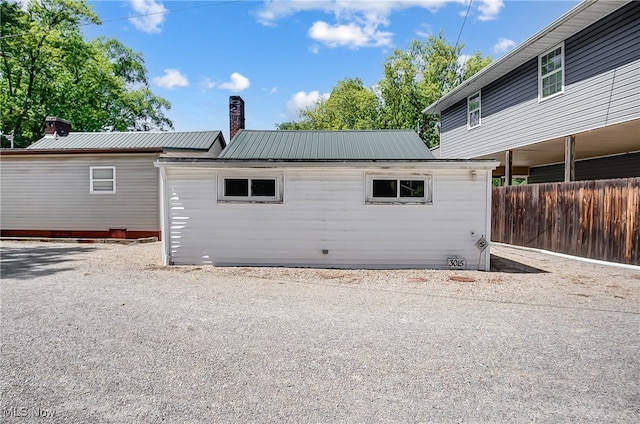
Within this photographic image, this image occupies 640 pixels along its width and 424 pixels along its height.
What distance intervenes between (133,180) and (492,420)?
559 inches

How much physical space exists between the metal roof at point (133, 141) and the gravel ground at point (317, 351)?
33.4ft

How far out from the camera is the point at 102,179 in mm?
13844

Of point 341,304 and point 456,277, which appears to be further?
point 456,277

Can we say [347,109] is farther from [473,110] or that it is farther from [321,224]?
[321,224]

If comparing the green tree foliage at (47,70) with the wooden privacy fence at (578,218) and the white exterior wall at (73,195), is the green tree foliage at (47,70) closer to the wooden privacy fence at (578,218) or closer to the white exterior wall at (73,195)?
the white exterior wall at (73,195)

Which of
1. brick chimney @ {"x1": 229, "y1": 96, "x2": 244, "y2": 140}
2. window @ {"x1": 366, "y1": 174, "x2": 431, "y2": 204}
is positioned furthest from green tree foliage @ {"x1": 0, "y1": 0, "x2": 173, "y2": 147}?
window @ {"x1": 366, "y1": 174, "x2": 431, "y2": 204}

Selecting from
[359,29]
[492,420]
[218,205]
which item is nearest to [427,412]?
[492,420]

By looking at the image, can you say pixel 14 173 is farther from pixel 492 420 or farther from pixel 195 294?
pixel 492 420

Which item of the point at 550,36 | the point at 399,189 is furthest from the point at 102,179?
the point at 550,36

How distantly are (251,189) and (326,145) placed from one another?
406 centimetres

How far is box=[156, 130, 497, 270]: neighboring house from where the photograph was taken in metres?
8.38

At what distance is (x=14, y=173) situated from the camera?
1425 cm

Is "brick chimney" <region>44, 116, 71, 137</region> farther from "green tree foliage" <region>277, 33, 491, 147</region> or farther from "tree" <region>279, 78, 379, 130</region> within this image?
"green tree foliage" <region>277, 33, 491, 147</region>

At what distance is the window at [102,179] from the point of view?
45.2 ft
